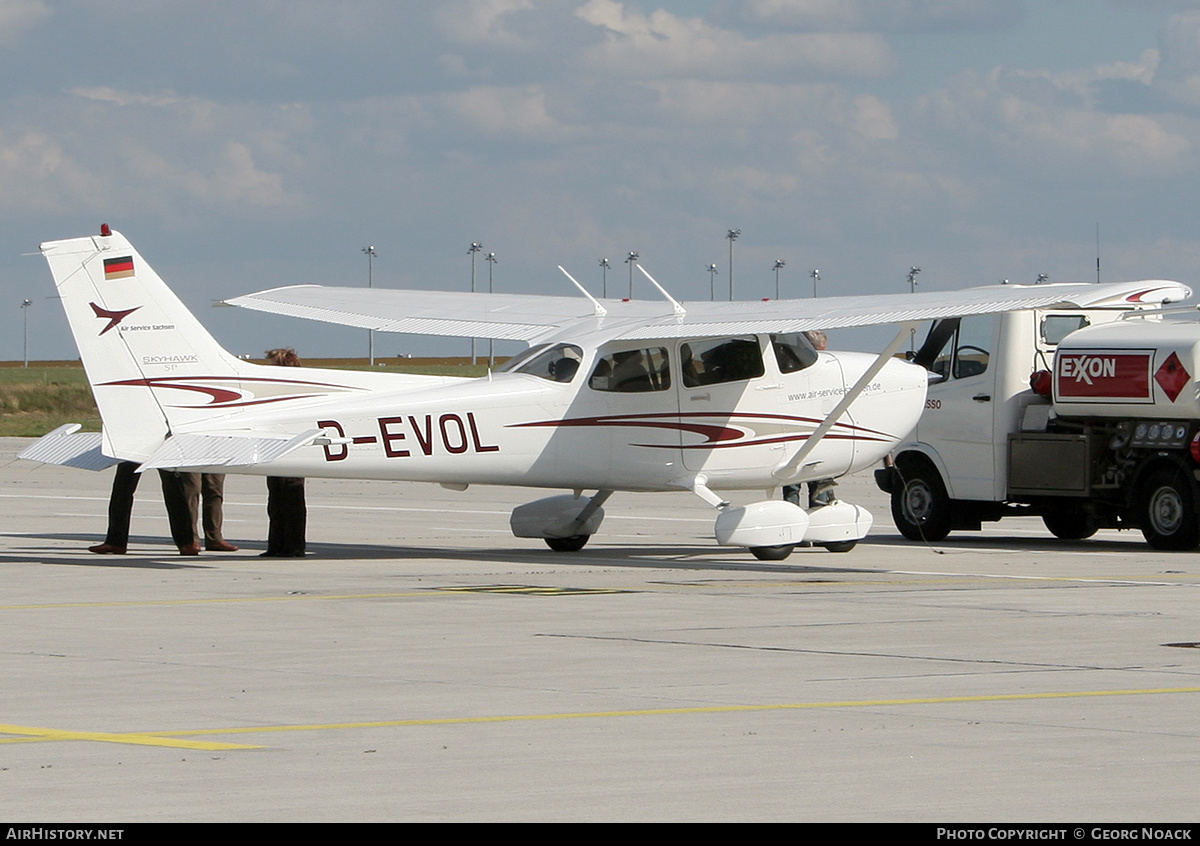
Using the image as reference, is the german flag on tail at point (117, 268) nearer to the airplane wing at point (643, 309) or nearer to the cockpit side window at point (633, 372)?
the airplane wing at point (643, 309)

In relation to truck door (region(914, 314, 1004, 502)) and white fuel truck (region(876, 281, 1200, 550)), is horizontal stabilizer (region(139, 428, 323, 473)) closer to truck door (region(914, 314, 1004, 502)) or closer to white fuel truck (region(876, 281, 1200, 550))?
white fuel truck (region(876, 281, 1200, 550))

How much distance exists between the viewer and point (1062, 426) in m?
20.6

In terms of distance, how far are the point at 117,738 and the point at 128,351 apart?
8.51 meters

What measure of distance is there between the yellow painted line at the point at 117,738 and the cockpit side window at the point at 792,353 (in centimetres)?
1114

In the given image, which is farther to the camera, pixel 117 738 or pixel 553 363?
pixel 553 363

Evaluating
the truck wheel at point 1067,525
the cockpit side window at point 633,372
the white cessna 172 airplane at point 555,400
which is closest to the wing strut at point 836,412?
the white cessna 172 airplane at point 555,400

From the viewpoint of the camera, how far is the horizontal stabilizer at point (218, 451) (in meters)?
15.5

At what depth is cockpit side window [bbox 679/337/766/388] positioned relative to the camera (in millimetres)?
18016

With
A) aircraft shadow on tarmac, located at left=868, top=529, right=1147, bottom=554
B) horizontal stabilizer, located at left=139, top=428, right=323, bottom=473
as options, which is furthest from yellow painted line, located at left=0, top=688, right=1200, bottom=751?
aircraft shadow on tarmac, located at left=868, top=529, right=1147, bottom=554

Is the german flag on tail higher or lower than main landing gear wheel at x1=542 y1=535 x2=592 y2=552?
higher

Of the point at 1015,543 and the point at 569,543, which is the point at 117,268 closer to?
the point at 569,543

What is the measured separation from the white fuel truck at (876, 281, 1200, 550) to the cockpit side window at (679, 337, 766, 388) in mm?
3555

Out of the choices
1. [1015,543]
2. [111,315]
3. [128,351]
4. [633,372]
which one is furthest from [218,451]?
[1015,543]
